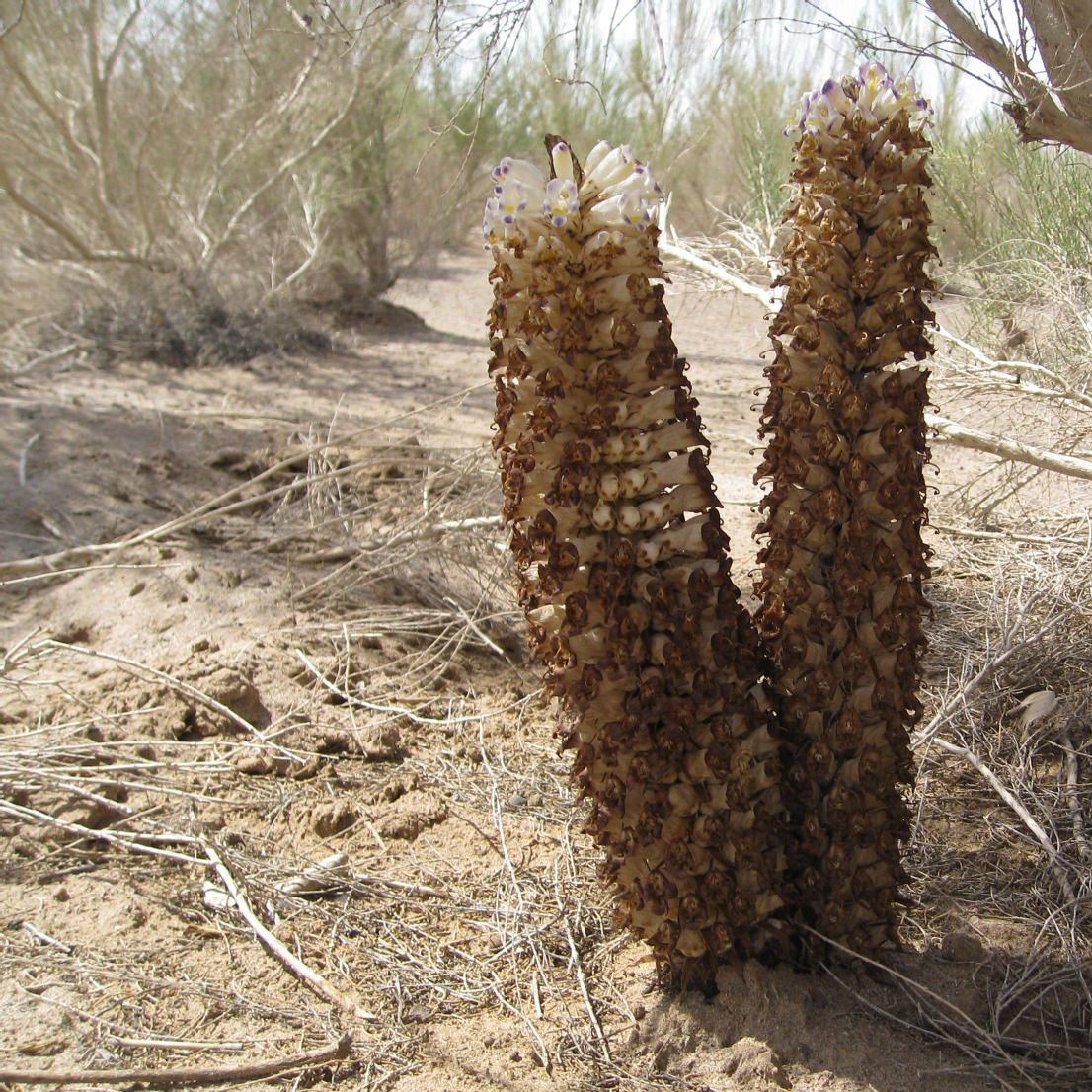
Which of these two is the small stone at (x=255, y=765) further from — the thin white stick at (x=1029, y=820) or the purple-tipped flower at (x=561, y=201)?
the purple-tipped flower at (x=561, y=201)

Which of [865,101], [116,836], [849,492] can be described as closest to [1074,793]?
[849,492]

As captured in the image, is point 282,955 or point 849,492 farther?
point 282,955

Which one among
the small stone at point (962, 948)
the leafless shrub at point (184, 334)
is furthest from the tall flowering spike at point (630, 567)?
the leafless shrub at point (184, 334)

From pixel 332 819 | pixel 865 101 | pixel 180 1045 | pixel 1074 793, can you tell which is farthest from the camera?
pixel 332 819

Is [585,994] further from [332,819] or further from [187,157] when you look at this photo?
[187,157]

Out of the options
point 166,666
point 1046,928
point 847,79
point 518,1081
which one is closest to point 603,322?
point 847,79

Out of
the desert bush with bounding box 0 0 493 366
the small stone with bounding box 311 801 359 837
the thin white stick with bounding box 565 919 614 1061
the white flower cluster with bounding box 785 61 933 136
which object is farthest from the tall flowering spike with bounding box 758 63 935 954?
the desert bush with bounding box 0 0 493 366
